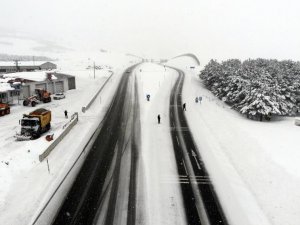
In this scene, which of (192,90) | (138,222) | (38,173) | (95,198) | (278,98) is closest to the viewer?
(138,222)

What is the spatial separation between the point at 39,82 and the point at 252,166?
145 feet

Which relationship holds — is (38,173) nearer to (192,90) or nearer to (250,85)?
(250,85)

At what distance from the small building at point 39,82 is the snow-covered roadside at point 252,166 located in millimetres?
31534

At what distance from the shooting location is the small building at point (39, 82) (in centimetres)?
5134

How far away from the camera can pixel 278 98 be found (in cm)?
4238

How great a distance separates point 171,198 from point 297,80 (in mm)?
39106

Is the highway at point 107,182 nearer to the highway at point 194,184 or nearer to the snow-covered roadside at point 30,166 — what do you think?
the snow-covered roadside at point 30,166

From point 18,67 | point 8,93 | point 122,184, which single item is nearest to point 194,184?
point 122,184

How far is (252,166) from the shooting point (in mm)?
23812

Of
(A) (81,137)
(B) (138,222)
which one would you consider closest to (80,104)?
(A) (81,137)

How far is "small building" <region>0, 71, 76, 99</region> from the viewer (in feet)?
168

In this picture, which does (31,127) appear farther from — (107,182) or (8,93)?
(8,93)

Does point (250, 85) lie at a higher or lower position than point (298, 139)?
higher

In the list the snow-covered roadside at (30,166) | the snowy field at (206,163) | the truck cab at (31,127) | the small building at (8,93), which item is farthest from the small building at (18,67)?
the truck cab at (31,127)
